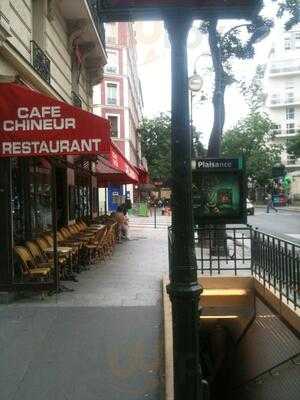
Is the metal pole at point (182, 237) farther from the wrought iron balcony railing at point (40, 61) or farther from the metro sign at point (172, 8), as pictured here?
the wrought iron balcony railing at point (40, 61)

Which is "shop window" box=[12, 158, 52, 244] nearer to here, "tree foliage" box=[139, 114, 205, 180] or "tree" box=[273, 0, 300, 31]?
"tree" box=[273, 0, 300, 31]

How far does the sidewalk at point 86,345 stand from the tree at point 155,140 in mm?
62562

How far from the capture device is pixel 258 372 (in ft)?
29.7

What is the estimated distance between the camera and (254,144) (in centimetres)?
7056

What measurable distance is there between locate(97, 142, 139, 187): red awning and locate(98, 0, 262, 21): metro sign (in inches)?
229

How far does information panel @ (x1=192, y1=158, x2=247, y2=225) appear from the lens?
1161 cm

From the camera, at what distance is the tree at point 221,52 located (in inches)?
→ 620

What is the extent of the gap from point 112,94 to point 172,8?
170 feet

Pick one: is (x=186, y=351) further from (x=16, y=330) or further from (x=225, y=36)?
(x=225, y=36)

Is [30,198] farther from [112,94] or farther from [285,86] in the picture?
[285,86]

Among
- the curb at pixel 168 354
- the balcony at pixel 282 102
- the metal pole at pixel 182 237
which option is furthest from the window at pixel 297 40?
the metal pole at pixel 182 237

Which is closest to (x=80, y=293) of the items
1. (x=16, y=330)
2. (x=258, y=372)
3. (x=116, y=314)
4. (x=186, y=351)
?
(x=116, y=314)

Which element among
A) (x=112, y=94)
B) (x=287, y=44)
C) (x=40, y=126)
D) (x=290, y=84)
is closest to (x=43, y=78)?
(x=40, y=126)

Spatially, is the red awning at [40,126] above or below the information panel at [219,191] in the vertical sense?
above
